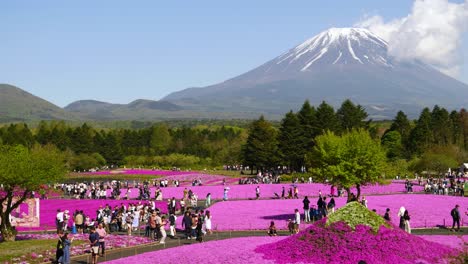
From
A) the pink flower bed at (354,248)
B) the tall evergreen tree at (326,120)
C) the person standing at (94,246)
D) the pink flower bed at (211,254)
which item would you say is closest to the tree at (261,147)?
the tall evergreen tree at (326,120)

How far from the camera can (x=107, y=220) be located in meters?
41.8

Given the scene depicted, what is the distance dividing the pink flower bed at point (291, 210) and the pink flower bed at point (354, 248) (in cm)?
1277

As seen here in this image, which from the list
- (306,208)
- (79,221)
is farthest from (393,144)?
(79,221)

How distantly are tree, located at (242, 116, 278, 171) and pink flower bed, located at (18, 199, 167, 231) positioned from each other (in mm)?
43797

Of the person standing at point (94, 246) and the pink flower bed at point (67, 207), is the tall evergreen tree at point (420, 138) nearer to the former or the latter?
the pink flower bed at point (67, 207)

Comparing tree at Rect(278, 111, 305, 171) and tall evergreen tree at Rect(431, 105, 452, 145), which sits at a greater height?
tall evergreen tree at Rect(431, 105, 452, 145)

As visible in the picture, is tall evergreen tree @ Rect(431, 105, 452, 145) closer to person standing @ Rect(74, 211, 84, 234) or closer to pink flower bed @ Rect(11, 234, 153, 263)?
person standing @ Rect(74, 211, 84, 234)

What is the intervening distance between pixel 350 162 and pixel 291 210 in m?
7.01

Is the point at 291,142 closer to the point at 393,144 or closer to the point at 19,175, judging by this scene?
the point at 393,144

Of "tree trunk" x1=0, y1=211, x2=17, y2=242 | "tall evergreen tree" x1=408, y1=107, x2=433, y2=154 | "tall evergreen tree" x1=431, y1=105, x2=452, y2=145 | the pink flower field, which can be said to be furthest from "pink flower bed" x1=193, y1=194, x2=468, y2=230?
"tall evergreen tree" x1=431, y1=105, x2=452, y2=145

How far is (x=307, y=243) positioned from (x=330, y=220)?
1546mm

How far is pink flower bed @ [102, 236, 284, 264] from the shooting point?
91.2ft

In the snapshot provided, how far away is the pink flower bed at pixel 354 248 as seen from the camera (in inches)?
1043

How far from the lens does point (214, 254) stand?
94.8ft
